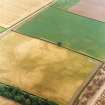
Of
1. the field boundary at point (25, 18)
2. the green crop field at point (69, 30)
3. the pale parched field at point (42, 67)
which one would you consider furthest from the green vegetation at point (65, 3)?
the pale parched field at point (42, 67)

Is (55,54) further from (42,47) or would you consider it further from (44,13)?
(44,13)

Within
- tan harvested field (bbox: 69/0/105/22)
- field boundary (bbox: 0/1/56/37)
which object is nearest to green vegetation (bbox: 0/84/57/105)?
field boundary (bbox: 0/1/56/37)

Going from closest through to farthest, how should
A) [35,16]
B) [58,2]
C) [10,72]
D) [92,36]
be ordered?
[10,72] → [92,36] → [35,16] → [58,2]

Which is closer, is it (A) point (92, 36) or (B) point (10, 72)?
(B) point (10, 72)

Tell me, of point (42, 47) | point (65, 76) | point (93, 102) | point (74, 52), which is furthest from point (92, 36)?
point (93, 102)

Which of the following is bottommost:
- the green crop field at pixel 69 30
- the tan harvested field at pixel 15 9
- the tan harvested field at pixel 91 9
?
the tan harvested field at pixel 15 9

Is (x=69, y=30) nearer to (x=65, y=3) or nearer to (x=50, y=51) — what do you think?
(x=50, y=51)

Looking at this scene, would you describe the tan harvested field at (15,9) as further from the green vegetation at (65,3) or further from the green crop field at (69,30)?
the green crop field at (69,30)
